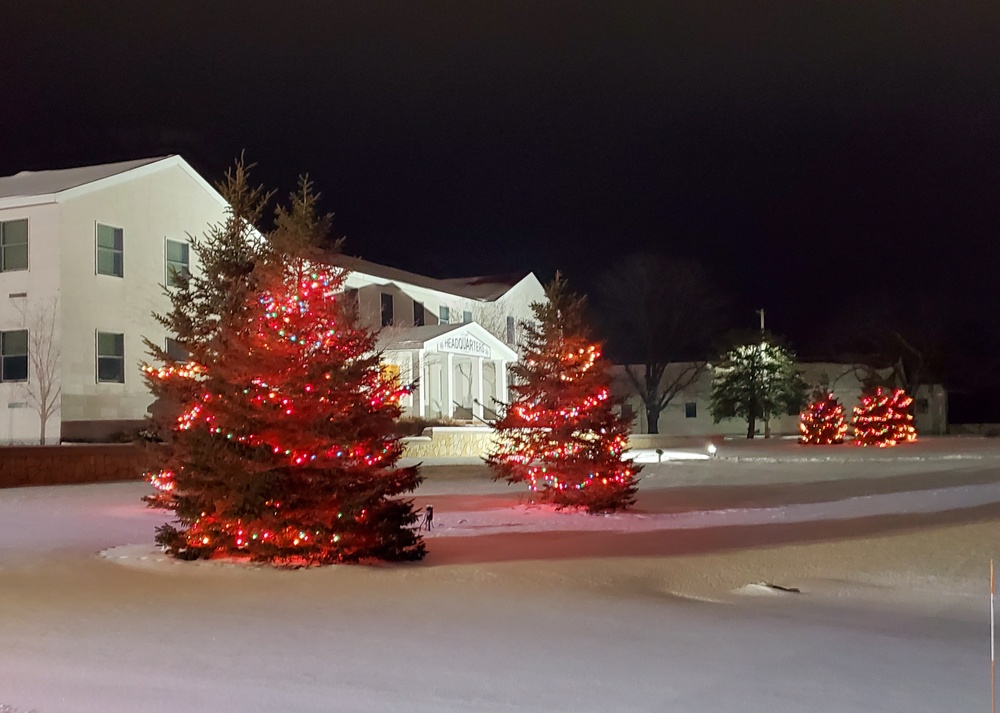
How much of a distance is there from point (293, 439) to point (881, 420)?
38.4m

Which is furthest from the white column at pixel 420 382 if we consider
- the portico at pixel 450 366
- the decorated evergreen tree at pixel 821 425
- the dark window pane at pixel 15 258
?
the decorated evergreen tree at pixel 821 425

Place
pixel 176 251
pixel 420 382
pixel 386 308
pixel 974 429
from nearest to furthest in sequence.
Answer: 1. pixel 176 251
2. pixel 420 382
3. pixel 386 308
4. pixel 974 429

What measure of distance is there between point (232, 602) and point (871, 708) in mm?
5552

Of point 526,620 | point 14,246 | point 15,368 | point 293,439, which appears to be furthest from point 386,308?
point 526,620

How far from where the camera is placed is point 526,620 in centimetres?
878

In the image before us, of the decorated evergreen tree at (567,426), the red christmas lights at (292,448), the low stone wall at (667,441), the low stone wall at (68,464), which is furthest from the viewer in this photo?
the low stone wall at (667,441)

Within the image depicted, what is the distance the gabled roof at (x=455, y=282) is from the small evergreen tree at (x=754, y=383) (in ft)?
44.7

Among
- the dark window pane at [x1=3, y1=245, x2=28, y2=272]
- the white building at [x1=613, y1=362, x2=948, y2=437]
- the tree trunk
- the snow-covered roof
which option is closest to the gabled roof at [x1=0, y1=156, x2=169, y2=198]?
the dark window pane at [x1=3, y1=245, x2=28, y2=272]

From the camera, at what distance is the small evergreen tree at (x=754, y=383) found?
5519 centimetres

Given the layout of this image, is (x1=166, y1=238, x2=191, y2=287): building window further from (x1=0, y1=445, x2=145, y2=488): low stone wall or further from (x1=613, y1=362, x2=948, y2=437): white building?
(x1=613, y1=362, x2=948, y2=437): white building

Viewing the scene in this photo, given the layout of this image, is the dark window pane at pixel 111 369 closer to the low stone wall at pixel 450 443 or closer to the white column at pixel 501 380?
the low stone wall at pixel 450 443

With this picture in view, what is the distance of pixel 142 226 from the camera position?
28734 millimetres

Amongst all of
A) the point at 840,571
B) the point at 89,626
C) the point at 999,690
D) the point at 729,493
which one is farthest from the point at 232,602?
the point at 729,493

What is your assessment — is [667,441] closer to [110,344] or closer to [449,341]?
[449,341]
